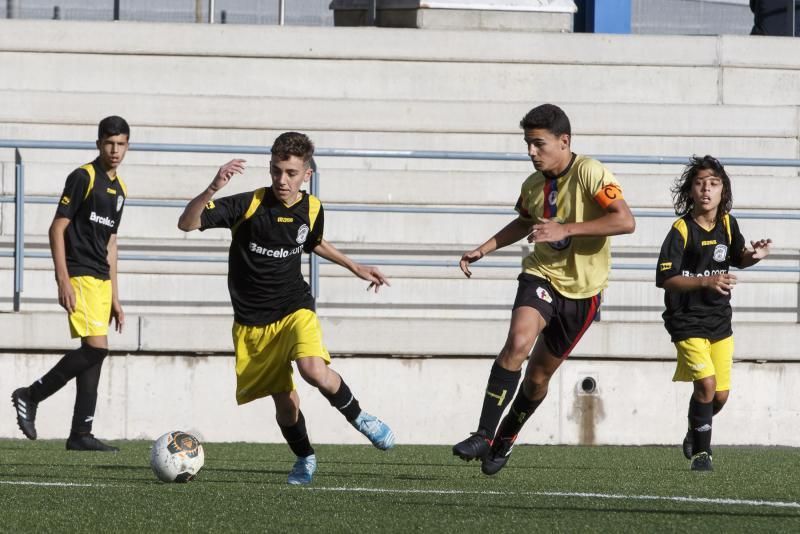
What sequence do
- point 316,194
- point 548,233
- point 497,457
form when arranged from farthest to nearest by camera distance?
point 316,194 < point 497,457 < point 548,233

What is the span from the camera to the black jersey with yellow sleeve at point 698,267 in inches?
311

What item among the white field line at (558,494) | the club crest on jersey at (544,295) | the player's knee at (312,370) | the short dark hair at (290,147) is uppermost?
the short dark hair at (290,147)

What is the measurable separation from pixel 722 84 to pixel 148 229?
5912 millimetres

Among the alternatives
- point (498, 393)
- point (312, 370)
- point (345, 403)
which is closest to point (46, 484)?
point (312, 370)

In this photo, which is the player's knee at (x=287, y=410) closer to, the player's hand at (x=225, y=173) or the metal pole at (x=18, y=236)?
the player's hand at (x=225, y=173)

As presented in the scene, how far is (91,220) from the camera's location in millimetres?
8664

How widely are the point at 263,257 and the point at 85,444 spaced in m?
2.61

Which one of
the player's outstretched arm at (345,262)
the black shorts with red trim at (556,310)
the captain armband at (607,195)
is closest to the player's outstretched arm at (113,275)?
the player's outstretched arm at (345,262)

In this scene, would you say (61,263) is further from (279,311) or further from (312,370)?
(312,370)

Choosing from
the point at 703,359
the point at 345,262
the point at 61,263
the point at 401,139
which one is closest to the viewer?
the point at 345,262

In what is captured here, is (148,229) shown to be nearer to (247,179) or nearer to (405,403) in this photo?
(247,179)

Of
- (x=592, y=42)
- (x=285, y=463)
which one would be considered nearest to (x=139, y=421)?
(x=285, y=463)

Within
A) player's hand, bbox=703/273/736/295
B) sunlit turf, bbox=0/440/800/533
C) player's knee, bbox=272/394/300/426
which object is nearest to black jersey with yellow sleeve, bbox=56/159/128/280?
sunlit turf, bbox=0/440/800/533

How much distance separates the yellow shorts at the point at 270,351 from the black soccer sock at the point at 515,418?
965mm
